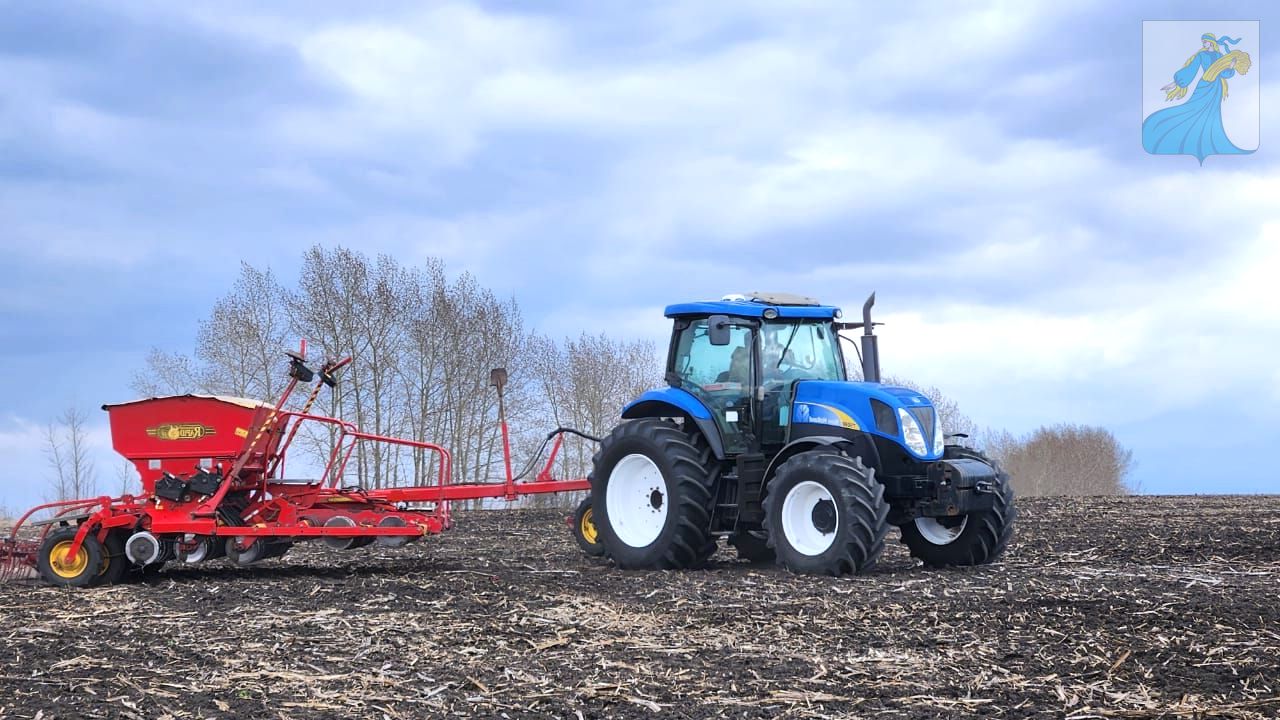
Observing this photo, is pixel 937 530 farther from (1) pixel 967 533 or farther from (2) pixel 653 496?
(2) pixel 653 496

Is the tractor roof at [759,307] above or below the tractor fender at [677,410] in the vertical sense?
above

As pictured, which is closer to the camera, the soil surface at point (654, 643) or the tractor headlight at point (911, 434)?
the soil surface at point (654, 643)

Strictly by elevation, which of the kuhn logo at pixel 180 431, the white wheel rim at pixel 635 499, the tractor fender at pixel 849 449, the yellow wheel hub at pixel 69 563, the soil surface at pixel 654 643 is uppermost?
the kuhn logo at pixel 180 431

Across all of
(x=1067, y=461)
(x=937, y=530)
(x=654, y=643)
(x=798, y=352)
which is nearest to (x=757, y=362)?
(x=798, y=352)

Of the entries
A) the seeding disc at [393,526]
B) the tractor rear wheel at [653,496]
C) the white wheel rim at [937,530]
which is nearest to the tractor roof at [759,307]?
the tractor rear wheel at [653,496]

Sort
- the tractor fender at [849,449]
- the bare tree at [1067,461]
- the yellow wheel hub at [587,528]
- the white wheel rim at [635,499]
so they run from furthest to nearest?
the bare tree at [1067,461], the yellow wheel hub at [587,528], the white wheel rim at [635,499], the tractor fender at [849,449]

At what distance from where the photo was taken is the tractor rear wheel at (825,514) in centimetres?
1035

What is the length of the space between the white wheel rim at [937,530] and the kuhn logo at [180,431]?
6.60 m

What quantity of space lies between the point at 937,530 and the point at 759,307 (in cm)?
272

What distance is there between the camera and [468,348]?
31672 millimetres

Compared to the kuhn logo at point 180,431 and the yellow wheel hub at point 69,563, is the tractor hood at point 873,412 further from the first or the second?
the yellow wheel hub at point 69,563

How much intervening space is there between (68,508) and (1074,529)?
11.9 m

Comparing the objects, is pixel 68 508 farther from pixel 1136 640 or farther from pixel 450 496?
pixel 1136 640

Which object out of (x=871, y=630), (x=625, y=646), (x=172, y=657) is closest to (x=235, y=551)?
(x=172, y=657)
